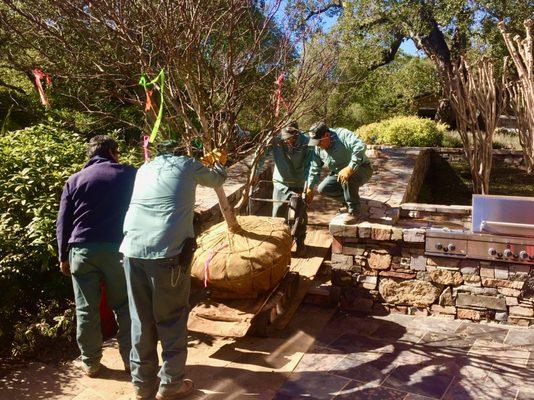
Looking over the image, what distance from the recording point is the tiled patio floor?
390 cm

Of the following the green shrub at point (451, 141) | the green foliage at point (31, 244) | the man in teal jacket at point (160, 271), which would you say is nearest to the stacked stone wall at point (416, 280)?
the man in teal jacket at point (160, 271)

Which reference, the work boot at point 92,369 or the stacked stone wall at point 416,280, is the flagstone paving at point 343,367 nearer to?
the work boot at point 92,369

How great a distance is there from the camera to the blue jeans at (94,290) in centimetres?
394

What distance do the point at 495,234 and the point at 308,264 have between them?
1928mm

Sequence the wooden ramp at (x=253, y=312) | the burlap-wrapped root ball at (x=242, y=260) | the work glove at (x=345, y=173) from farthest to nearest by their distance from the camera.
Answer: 1. the work glove at (x=345, y=173)
2. the burlap-wrapped root ball at (x=242, y=260)
3. the wooden ramp at (x=253, y=312)

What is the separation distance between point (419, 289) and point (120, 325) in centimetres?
285

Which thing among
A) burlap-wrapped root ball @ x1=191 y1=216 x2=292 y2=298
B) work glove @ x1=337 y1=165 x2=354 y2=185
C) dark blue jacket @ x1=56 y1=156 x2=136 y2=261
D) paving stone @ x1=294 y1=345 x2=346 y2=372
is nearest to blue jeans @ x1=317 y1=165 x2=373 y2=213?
work glove @ x1=337 y1=165 x2=354 y2=185

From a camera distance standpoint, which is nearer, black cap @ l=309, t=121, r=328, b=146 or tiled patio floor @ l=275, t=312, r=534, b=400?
tiled patio floor @ l=275, t=312, r=534, b=400

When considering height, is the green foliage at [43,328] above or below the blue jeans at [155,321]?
below

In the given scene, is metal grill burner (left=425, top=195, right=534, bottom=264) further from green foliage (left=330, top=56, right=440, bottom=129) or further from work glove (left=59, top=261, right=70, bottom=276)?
green foliage (left=330, top=56, right=440, bottom=129)

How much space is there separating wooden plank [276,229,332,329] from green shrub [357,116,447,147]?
510 cm

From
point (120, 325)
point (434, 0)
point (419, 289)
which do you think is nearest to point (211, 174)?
point (120, 325)

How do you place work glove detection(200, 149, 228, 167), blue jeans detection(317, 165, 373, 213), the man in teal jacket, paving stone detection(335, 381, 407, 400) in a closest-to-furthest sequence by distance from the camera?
the man in teal jacket, paving stone detection(335, 381, 407, 400), work glove detection(200, 149, 228, 167), blue jeans detection(317, 165, 373, 213)

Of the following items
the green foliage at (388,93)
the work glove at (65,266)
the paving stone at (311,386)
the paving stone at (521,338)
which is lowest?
the paving stone at (311,386)
